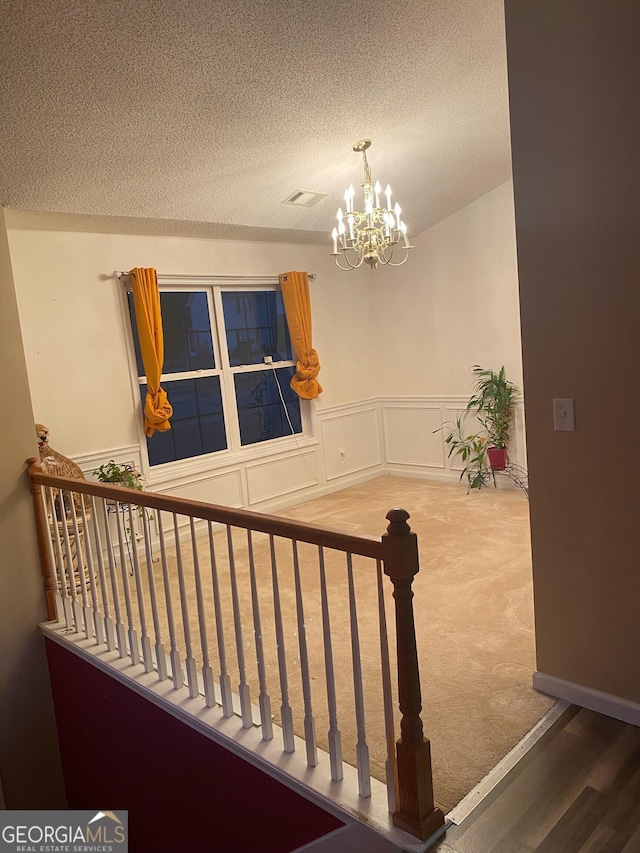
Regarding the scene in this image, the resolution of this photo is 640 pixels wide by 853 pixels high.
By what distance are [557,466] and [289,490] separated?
11.8 ft

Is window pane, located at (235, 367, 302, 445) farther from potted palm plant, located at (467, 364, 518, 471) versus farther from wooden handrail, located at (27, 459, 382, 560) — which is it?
wooden handrail, located at (27, 459, 382, 560)

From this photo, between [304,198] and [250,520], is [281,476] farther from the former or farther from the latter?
[250,520]

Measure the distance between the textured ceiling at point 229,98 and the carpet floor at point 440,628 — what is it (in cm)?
220

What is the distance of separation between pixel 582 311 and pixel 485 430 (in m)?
3.71

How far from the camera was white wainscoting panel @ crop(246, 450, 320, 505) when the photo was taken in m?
5.46

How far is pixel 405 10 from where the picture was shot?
109 inches

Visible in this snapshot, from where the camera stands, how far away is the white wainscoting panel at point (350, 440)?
611 centimetres

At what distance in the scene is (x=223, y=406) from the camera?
5.30 metres

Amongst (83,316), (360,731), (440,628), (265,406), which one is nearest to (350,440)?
(265,406)

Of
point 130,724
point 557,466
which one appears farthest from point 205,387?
point 557,466

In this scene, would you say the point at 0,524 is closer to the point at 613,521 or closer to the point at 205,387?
the point at 205,387

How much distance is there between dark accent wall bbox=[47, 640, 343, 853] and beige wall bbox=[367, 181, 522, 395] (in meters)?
4.15

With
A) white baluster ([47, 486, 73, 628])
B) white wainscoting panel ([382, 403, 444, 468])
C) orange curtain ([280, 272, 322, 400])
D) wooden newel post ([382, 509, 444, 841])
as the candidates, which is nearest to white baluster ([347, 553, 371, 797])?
wooden newel post ([382, 509, 444, 841])

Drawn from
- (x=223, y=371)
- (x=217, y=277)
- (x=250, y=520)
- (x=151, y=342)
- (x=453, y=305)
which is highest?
(x=217, y=277)
